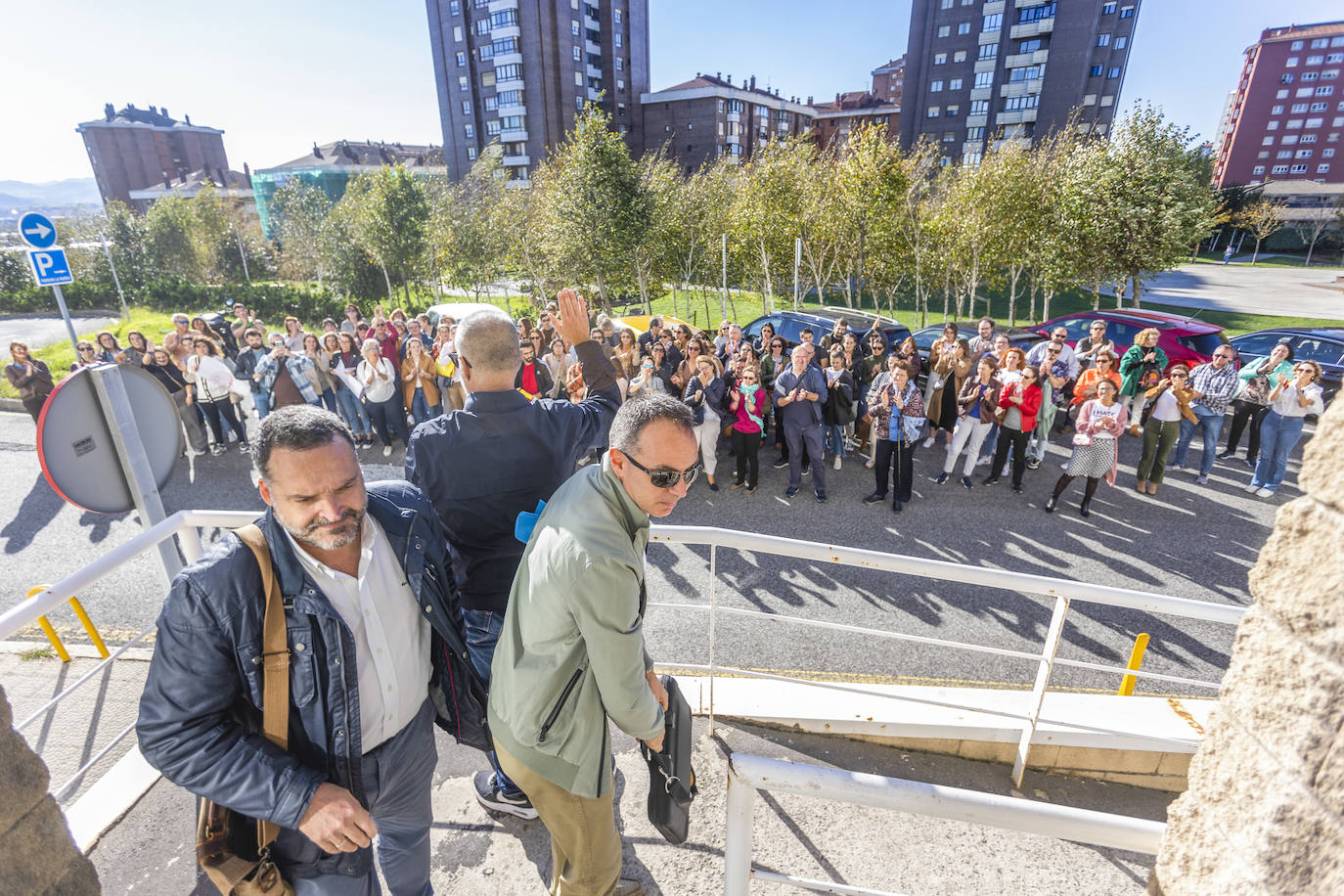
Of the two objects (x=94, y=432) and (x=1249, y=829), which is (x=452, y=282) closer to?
(x=94, y=432)

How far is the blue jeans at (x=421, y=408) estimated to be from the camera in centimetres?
979

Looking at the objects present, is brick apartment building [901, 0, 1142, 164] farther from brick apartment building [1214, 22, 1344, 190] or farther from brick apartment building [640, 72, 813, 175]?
brick apartment building [1214, 22, 1344, 190]

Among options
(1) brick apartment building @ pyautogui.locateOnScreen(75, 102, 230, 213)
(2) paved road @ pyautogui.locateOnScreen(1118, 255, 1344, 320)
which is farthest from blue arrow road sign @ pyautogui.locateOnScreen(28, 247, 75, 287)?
(1) brick apartment building @ pyautogui.locateOnScreen(75, 102, 230, 213)

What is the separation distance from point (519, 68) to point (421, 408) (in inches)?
2063

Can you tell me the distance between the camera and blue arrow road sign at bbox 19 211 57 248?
262 inches

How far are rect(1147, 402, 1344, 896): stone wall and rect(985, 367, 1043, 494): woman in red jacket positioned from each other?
737 centimetres

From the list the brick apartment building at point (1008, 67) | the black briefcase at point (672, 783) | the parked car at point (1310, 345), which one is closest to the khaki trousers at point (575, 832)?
the black briefcase at point (672, 783)

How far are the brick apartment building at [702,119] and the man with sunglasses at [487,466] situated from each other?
191 ft

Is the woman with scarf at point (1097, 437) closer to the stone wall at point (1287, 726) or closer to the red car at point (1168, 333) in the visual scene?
the red car at point (1168, 333)

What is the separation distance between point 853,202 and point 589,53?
50.1 m

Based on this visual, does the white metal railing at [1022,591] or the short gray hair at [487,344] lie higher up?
the short gray hair at [487,344]

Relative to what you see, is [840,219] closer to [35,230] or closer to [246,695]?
[35,230]

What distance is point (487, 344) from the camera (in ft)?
8.59

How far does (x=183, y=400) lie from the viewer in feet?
31.0
